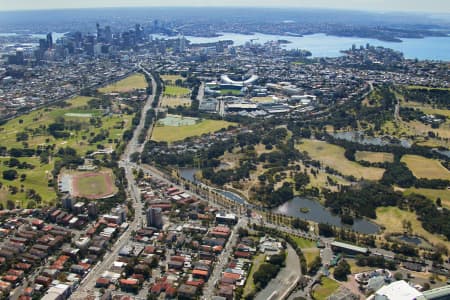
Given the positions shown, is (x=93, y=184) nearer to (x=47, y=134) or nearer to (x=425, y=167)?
(x=47, y=134)

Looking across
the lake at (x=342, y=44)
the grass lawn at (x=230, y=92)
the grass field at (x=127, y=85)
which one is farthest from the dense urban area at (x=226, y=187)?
the lake at (x=342, y=44)

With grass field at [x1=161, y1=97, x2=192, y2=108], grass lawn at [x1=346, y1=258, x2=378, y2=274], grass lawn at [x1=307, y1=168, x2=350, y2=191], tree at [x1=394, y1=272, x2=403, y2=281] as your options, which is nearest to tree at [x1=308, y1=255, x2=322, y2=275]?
grass lawn at [x1=346, y1=258, x2=378, y2=274]

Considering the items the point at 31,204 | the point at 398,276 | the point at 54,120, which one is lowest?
the point at 31,204

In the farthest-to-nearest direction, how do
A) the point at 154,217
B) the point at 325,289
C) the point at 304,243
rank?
the point at 154,217 → the point at 304,243 → the point at 325,289

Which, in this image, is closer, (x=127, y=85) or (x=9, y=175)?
(x=9, y=175)

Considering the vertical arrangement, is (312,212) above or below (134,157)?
below

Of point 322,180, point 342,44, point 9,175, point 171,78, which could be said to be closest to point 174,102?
point 171,78
